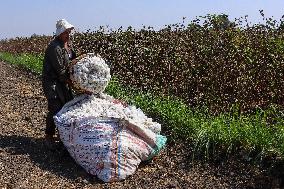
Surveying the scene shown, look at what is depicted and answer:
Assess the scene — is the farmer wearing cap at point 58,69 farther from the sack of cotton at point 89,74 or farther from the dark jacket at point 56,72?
the sack of cotton at point 89,74

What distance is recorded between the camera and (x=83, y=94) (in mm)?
7008

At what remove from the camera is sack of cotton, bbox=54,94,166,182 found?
252 inches

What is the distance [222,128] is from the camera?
680 cm

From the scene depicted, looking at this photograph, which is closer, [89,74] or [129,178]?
[129,178]

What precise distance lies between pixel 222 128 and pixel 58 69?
2154 millimetres

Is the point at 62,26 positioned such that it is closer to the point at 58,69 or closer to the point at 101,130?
the point at 58,69

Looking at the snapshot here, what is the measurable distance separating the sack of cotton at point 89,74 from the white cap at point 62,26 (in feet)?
1.49

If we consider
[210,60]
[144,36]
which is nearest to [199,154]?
[210,60]

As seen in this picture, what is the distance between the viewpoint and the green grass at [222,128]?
6.30m

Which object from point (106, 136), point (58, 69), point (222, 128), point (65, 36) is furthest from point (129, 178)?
point (65, 36)

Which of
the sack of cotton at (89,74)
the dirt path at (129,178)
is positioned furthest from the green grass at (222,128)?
the sack of cotton at (89,74)

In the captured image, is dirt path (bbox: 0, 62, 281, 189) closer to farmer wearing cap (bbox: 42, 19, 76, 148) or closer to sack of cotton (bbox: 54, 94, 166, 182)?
sack of cotton (bbox: 54, 94, 166, 182)

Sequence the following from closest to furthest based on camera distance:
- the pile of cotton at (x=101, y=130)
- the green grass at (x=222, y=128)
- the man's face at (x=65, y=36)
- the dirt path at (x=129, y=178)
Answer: the dirt path at (x=129, y=178)
the green grass at (x=222, y=128)
the pile of cotton at (x=101, y=130)
the man's face at (x=65, y=36)

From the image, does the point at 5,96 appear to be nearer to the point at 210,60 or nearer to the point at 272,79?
the point at 210,60
